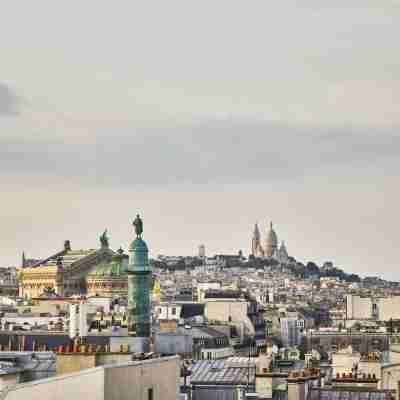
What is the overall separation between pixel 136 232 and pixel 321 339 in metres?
41.4

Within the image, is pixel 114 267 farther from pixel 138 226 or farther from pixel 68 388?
pixel 68 388

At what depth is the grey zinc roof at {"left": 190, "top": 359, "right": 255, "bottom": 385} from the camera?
4419 cm

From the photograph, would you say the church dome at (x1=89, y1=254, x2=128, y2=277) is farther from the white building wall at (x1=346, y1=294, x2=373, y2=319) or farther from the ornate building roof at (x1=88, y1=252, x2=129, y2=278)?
the white building wall at (x1=346, y1=294, x2=373, y2=319)

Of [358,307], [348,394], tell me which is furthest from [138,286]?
[358,307]

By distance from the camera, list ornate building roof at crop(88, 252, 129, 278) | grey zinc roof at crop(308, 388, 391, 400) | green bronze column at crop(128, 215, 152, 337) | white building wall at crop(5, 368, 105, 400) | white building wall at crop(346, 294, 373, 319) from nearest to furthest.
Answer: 1. white building wall at crop(5, 368, 105, 400)
2. grey zinc roof at crop(308, 388, 391, 400)
3. green bronze column at crop(128, 215, 152, 337)
4. white building wall at crop(346, 294, 373, 319)
5. ornate building roof at crop(88, 252, 129, 278)

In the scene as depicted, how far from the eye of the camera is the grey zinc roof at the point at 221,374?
145 feet

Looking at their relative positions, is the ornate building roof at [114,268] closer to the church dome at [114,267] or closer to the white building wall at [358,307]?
the church dome at [114,267]

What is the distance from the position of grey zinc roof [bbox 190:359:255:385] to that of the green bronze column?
34.9 meters

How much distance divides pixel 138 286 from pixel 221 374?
44.3 metres

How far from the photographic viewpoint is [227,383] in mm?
43500

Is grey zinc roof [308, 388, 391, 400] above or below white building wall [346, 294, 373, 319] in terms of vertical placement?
below

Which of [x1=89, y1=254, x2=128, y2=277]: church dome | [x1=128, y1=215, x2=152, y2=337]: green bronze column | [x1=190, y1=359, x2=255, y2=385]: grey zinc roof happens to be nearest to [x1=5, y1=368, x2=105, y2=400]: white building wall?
[x1=190, y1=359, x2=255, y2=385]: grey zinc roof

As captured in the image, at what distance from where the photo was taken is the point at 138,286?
90938 millimetres

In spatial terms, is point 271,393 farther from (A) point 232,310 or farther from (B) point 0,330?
(A) point 232,310
